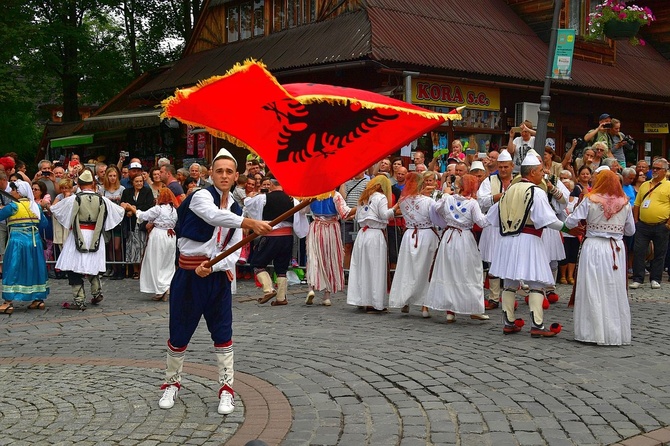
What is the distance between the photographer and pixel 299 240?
14.6 m

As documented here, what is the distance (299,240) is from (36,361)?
7281 millimetres

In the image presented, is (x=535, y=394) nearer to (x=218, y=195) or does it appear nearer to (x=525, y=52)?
(x=218, y=195)

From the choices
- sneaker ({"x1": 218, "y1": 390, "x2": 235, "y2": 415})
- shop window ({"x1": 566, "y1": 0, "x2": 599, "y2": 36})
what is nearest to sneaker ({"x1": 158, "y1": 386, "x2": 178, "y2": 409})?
sneaker ({"x1": 218, "y1": 390, "x2": 235, "y2": 415})

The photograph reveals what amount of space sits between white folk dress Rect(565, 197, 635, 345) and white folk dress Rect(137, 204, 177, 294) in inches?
246

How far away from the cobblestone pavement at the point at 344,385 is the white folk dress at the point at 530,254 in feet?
2.28

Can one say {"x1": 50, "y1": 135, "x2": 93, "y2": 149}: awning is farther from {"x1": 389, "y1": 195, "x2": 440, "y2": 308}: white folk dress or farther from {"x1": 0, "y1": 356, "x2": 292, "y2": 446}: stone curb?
{"x1": 0, "y1": 356, "x2": 292, "y2": 446}: stone curb

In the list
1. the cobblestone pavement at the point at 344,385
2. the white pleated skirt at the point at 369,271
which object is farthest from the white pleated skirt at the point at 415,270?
the cobblestone pavement at the point at 344,385

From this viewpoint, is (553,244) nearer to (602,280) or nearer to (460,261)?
(460,261)

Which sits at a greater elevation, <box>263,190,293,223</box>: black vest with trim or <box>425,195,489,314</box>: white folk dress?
<box>263,190,293,223</box>: black vest with trim

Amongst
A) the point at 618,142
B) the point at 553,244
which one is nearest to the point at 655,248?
the point at 553,244

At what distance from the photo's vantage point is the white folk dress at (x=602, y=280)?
8.55 meters

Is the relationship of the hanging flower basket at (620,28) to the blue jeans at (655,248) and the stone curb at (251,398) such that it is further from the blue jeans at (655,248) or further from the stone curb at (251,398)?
the stone curb at (251,398)

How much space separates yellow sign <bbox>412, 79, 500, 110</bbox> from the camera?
19.3 meters

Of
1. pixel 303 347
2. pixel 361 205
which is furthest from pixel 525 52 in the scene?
pixel 303 347
